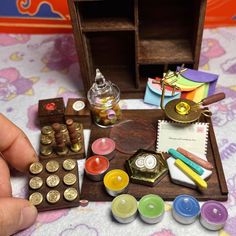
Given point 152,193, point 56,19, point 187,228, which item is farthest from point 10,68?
point 187,228

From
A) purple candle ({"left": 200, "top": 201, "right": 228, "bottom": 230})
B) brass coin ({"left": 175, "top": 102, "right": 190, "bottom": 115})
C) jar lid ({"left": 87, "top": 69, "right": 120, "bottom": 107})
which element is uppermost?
brass coin ({"left": 175, "top": 102, "right": 190, "bottom": 115})

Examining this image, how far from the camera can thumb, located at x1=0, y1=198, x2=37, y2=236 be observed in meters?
0.75

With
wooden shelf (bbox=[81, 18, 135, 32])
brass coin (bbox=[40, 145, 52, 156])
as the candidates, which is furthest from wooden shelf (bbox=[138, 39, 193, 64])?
brass coin (bbox=[40, 145, 52, 156])

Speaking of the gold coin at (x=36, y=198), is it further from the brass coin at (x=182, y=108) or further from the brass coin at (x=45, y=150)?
the brass coin at (x=182, y=108)

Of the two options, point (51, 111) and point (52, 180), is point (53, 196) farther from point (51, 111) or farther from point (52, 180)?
point (51, 111)

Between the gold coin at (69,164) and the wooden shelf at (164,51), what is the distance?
1.13 ft

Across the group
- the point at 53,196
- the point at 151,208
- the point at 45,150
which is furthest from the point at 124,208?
the point at 45,150

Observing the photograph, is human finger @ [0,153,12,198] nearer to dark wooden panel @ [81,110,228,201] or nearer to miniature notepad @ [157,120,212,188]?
dark wooden panel @ [81,110,228,201]

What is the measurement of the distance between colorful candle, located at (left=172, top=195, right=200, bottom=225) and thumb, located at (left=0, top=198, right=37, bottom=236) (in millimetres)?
311

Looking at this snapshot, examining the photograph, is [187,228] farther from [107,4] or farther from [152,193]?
[107,4]

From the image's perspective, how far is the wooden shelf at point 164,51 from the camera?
1.04 meters

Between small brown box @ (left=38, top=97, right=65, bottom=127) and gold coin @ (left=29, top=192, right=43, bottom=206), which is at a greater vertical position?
small brown box @ (left=38, top=97, right=65, bottom=127)

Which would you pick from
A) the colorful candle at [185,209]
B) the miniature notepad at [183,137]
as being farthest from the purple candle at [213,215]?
the miniature notepad at [183,137]

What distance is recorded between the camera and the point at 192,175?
0.85 meters
